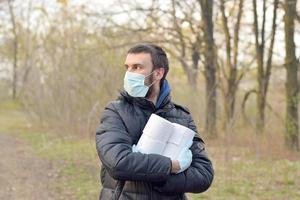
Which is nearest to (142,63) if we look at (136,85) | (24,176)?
(136,85)

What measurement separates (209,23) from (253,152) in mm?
5677

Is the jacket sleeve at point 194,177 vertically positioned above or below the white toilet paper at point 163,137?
below

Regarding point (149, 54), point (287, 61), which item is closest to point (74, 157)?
point (287, 61)

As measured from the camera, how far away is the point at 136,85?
3346mm

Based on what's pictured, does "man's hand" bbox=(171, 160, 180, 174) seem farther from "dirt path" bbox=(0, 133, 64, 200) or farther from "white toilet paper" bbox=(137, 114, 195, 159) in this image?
"dirt path" bbox=(0, 133, 64, 200)

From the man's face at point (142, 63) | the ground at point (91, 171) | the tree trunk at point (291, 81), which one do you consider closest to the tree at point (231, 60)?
the ground at point (91, 171)

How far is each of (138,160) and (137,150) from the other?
11cm

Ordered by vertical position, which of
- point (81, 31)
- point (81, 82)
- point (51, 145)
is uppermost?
point (81, 31)

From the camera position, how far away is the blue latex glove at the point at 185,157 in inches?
126

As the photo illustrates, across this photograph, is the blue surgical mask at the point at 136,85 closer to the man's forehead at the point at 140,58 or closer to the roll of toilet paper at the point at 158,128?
the man's forehead at the point at 140,58

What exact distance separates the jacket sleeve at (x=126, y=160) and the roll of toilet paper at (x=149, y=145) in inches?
2.4

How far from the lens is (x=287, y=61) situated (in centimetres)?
1484

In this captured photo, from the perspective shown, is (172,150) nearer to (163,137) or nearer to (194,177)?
(163,137)

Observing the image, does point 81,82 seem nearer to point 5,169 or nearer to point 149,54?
point 5,169
